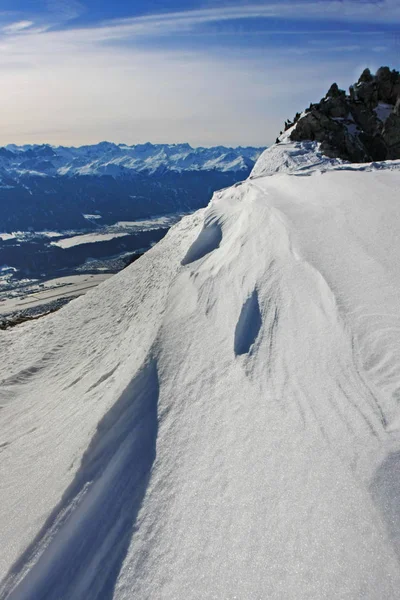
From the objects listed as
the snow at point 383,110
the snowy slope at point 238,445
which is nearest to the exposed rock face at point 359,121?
the snow at point 383,110

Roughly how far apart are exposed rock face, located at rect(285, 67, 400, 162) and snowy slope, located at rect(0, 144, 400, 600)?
22620 mm

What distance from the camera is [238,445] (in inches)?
174

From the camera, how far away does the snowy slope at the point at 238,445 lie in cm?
333

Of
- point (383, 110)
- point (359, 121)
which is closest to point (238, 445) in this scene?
point (359, 121)

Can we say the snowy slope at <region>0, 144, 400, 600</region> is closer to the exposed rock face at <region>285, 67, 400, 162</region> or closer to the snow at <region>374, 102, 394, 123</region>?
the exposed rock face at <region>285, 67, 400, 162</region>

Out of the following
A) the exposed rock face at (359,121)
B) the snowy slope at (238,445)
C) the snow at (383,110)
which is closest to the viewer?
the snowy slope at (238,445)

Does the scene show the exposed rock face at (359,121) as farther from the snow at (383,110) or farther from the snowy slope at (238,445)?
the snowy slope at (238,445)

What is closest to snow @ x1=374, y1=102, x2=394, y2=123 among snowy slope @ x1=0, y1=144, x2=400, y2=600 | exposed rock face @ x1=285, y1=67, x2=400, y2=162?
exposed rock face @ x1=285, y1=67, x2=400, y2=162

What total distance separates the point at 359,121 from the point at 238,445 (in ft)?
138

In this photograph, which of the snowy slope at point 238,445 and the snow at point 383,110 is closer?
the snowy slope at point 238,445

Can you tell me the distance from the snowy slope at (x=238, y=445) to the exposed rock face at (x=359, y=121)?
74.2 ft

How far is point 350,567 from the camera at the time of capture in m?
3.00

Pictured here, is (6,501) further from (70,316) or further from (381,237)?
(70,316)

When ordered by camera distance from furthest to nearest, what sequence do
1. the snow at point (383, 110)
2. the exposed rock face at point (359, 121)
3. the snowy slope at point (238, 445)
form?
the snow at point (383, 110) < the exposed rock face at point (359, 121) < the snowy slope at point (238, 445)
